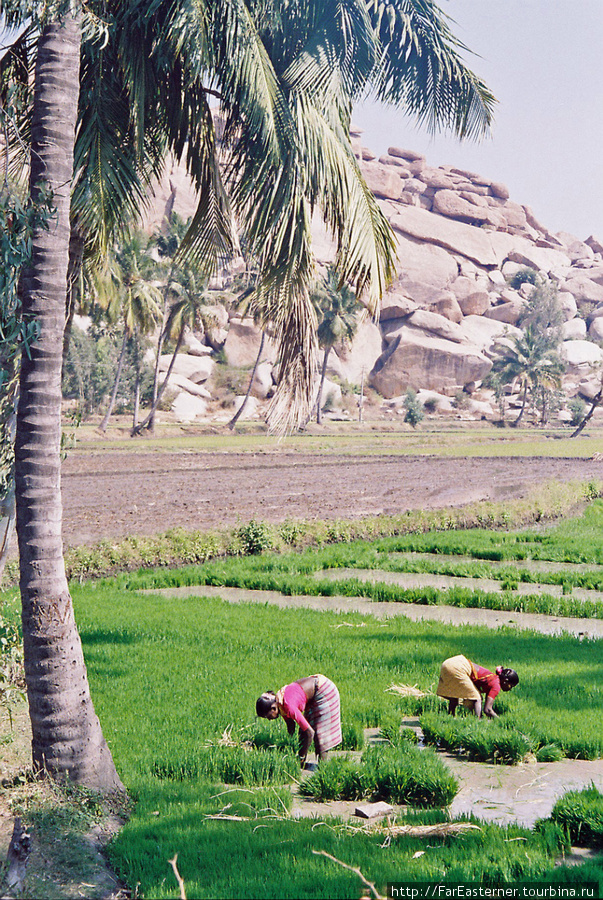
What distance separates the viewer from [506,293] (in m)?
121

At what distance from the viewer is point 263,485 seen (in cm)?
2983

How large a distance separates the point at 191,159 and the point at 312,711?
6097 mm

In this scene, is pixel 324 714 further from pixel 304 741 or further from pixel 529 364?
pixel 529 364

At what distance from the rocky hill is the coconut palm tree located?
68.1 metres

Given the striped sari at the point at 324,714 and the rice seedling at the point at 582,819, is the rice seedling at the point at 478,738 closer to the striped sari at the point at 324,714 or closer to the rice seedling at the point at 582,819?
the striped sari at the point at 324,714

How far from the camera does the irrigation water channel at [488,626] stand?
→ 5.14 meters

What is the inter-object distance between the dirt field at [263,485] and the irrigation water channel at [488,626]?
18.1ft

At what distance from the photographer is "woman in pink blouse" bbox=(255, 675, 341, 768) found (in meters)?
5.46

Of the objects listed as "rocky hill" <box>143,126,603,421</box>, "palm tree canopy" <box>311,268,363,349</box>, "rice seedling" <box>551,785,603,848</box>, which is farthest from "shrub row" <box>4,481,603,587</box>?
"rocky hill" <box>143,126,603,421</box>

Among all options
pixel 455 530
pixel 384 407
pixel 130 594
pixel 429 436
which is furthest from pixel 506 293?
pixel 130 594

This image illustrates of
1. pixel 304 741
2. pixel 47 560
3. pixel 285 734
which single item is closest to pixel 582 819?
pixel 304 741

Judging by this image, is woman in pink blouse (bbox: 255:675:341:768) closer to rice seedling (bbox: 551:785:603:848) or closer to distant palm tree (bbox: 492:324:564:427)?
rice seedling (bbox: 551:785:603:848)

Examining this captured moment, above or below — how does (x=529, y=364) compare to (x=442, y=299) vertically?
below

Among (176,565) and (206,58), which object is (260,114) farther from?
(176,565)
